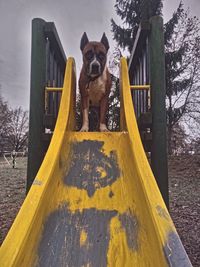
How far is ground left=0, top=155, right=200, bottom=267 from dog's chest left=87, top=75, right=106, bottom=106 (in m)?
1.90

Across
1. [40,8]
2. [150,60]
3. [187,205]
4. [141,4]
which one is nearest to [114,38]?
[141,4]

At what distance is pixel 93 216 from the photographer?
1759 mm

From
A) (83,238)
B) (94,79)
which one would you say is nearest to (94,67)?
(94,79)

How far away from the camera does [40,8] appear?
7.89 m

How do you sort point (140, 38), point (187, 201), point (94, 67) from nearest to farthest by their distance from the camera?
point (94, 67), point (140, 38), point (187, 201)

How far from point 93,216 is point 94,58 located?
1.91 meters

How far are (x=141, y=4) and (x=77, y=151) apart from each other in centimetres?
1158

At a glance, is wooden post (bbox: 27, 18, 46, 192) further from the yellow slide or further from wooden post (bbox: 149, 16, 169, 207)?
wooden post (bbox: 149, 16, 169, 207)

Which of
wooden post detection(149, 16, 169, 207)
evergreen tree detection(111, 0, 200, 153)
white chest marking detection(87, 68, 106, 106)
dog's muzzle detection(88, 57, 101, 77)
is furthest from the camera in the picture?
evergreen tree detection(111, 0, 200, 153)

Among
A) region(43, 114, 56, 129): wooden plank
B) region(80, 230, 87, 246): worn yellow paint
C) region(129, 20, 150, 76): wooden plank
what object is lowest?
region(80, 230, 87, 246): worn yellow paint

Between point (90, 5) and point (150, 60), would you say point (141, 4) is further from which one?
point (150, 60)

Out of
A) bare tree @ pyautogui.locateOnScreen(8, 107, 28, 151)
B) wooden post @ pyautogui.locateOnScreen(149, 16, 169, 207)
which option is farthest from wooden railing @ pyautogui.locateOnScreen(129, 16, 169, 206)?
bare tree @ pyautogui.locateOnScreen(8, 107, 28, 151)

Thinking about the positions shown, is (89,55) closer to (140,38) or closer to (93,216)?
(140,38)

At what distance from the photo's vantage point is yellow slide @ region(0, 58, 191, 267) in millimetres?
1357
